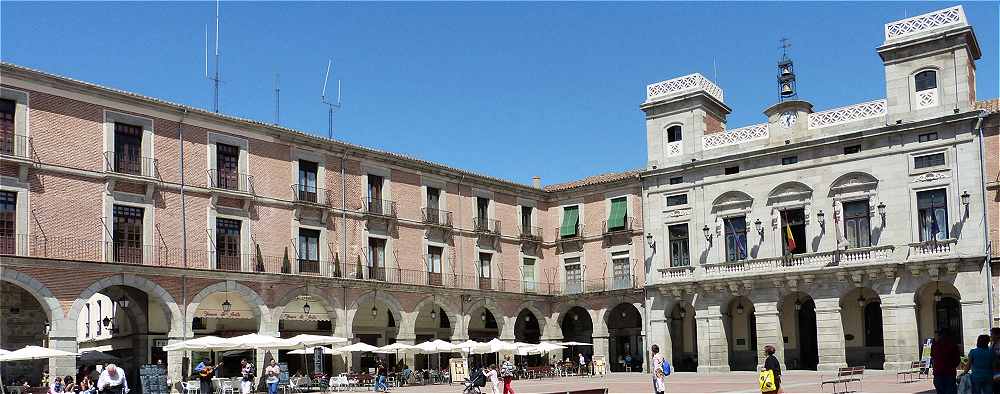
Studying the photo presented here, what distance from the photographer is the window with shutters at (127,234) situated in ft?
96.8

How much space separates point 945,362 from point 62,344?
22.9m

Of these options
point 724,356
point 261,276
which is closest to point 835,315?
point 724,356

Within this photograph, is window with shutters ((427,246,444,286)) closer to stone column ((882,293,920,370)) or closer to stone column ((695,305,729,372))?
stone column ((695,305,729,372))

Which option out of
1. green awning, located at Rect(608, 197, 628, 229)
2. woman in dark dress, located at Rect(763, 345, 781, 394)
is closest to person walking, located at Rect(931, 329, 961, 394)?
woman in dark dress, located at Rect(763, 345, 781, 394)

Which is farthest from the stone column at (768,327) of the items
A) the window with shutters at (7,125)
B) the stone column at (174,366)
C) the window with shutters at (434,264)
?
the window with shutters at (7,125)

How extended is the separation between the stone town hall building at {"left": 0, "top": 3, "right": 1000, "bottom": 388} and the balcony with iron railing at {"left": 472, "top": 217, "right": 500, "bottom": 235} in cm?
14

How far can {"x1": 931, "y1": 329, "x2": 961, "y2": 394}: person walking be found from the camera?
1397cm

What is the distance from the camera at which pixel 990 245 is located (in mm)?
33281

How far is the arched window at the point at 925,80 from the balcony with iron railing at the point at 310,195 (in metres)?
22.3

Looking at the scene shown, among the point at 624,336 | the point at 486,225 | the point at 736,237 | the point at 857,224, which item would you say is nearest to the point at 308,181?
the point at 486,225

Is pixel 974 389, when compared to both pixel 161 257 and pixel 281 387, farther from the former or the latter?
pixel 161 257

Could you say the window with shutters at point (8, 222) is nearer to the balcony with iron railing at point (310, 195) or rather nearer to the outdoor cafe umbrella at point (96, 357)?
the outdoor cafe umbrella at point (96, 357)

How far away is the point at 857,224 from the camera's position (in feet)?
120

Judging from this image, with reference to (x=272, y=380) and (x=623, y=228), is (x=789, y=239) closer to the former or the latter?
(x=623, y=228)
